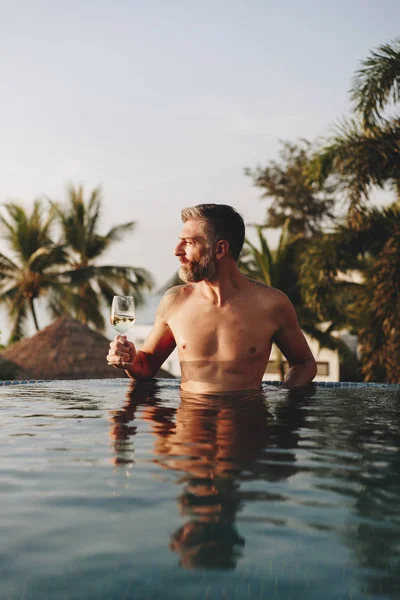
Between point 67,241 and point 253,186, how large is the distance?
32.1 ft

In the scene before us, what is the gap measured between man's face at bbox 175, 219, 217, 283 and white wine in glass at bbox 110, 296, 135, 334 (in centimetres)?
52

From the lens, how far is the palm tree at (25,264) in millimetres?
26250

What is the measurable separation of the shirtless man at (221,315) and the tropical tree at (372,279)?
7.74m

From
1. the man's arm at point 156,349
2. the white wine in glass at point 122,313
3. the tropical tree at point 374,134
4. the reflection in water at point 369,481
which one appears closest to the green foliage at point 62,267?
the tropical tree at point 374,134

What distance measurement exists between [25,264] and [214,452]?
2469 centimetres

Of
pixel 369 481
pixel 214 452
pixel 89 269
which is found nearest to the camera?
pixel 369 481

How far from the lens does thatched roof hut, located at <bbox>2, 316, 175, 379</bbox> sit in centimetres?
1861

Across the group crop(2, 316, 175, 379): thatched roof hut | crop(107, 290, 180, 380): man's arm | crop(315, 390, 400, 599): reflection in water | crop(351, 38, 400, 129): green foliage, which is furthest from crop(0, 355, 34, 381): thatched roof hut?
crop(315, 390, 400, 599): reflection in water

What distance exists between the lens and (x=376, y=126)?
1248 centimetres

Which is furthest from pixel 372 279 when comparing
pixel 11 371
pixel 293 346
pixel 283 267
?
pixel 283 267

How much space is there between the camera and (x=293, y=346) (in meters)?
4.55

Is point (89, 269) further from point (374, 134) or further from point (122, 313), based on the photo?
point (122, 313)

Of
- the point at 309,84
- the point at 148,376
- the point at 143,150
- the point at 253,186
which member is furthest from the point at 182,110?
the point at 148,376

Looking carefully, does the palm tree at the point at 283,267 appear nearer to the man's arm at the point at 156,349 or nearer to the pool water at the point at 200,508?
the man's arm at the point at 156,349
